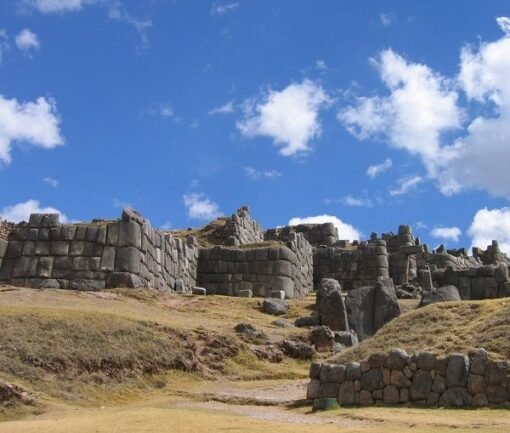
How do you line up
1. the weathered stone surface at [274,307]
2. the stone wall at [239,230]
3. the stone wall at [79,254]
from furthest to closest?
the stone wall at [239,230]
the stone wall at [79,254]
the weathered stone surface at [274,307]

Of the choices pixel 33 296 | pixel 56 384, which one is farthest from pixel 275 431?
pixel 33 296

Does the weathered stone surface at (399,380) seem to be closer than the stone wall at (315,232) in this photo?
Yes

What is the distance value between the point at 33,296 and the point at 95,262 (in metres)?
4.22

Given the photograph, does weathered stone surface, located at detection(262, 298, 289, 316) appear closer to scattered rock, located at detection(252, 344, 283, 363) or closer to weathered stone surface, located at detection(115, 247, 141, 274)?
weathered stone surface, located at detection(115, 247, 141, 274)

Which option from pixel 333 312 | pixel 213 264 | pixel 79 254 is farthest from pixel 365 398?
pixel 213 264

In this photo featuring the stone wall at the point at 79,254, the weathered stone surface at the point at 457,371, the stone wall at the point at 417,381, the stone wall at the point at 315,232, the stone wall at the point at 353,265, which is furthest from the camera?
the stone wall at the point at 315,232

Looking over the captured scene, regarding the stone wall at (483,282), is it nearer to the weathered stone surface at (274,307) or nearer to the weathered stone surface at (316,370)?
the weathered stone surface at (274,307)

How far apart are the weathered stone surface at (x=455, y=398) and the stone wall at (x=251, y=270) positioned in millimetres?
18586

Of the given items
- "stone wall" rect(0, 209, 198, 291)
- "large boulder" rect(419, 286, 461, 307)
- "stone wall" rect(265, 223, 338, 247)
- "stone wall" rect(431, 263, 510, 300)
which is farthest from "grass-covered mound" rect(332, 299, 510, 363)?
"stone wall" rect(265, 223, 338, 247)

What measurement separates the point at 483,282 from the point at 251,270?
30.8 ft

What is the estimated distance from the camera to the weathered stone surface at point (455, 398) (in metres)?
14.3

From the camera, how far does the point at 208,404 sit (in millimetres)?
16266

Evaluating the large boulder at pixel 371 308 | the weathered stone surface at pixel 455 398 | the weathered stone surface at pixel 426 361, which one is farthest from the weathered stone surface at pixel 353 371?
the large boulder at pixel 371 308

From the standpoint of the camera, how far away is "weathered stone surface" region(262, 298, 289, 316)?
27219mm
